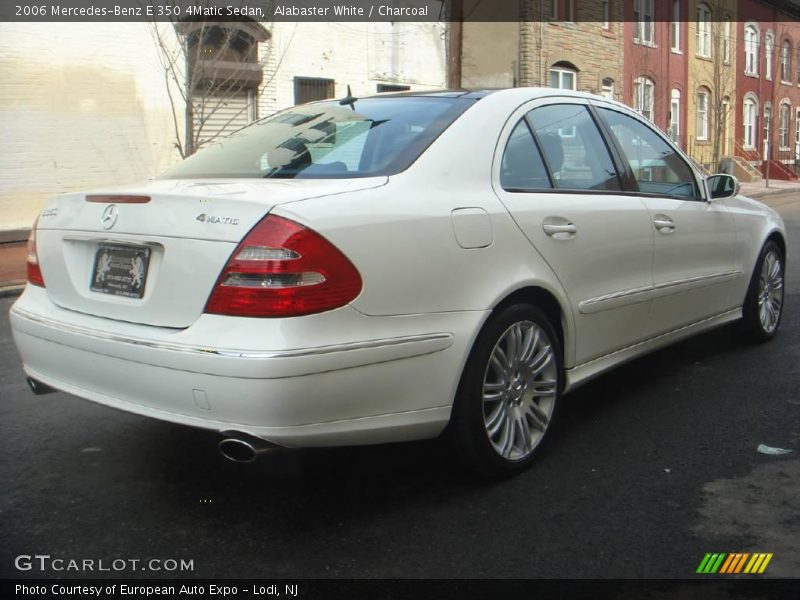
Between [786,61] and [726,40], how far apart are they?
30.8 feet

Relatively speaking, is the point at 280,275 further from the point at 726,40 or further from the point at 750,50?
the point at 750,50

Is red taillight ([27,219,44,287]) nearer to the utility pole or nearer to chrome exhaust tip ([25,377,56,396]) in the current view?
chrome exhaust tip ([25,377,56,396])

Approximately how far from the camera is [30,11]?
1391 cm

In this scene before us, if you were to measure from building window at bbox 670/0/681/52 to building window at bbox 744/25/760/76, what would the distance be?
7243mm

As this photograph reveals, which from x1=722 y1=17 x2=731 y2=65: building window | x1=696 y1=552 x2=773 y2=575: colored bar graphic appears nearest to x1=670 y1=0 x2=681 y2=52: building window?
x1=722 y1=17 x2=731 y2=65: building window

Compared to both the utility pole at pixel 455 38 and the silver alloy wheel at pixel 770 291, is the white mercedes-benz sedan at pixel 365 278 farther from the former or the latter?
the utility pole at pixel 455 38

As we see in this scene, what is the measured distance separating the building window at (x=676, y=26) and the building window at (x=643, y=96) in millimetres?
2873

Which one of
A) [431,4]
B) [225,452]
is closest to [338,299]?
[225,452]

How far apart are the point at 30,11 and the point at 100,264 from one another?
12.5m

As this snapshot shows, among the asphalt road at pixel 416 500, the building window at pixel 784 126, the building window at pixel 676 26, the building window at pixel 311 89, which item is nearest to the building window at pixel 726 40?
the building window at pixel 676 26

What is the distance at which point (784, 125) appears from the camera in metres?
43.9

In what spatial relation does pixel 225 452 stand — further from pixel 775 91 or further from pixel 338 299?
pixel 775 91

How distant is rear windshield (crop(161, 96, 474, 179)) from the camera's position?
11.4 feet

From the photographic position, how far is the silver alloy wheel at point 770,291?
19.5 feet
